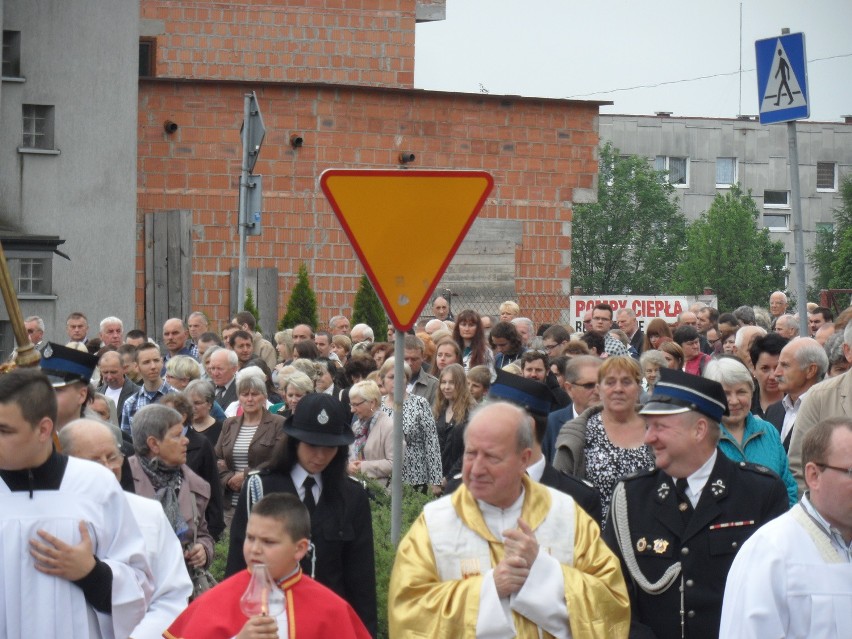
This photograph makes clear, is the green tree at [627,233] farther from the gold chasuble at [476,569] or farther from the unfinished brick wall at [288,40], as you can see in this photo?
the gold chasuble at [476,569]

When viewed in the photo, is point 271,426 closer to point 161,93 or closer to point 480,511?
point 480,511

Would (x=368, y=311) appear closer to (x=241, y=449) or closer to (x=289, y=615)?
(x=241, y=449)

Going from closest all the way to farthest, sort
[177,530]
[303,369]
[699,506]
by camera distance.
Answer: [699,506], [177,530], [303,369]

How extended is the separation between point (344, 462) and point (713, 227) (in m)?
63.0

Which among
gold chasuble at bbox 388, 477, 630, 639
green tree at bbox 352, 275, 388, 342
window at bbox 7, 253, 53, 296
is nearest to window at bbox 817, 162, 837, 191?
window at bbox 7, 253, 53, 296

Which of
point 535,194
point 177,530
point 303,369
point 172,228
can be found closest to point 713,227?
point 535,194

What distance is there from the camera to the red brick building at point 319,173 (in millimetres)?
26531

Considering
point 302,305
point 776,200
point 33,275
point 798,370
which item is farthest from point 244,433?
point 776,200

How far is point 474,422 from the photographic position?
546 cm

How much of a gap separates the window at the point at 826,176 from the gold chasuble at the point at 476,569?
74770 mm

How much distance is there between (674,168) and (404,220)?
242 feet

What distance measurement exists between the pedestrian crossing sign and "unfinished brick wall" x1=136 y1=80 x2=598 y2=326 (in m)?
15.9

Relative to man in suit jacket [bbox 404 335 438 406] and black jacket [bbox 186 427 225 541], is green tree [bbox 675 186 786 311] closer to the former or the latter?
man in suit jacket [bbox 404 335 438 406]

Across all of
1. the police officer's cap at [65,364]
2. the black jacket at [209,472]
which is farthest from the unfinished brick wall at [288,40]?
the police officer's cap at [65,364]
